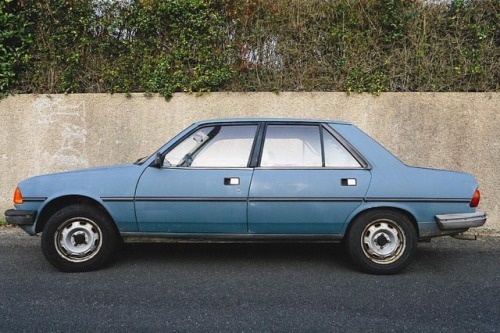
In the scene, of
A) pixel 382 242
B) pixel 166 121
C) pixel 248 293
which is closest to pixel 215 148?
pixel 248 293

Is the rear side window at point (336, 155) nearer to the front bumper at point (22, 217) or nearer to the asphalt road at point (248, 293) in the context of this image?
the asphalt road at point (248, 293)

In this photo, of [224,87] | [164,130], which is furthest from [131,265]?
[224,87]

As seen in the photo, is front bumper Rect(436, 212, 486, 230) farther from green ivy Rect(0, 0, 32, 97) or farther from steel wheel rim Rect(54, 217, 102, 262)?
green ivy Rect(0, 0, 32, 97)

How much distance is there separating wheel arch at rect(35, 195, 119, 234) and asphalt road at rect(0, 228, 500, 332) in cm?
49

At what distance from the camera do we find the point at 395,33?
8.09 m

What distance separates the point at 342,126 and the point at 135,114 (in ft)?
12.9

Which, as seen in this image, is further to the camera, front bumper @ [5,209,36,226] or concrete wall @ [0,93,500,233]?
concrete wall @ [0,93,500,233]

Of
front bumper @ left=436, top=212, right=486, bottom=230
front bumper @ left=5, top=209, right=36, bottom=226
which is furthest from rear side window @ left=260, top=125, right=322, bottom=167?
front bumper @ left=5, top=209, right=36, bottom=226

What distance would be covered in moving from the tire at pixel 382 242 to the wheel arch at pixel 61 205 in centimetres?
242

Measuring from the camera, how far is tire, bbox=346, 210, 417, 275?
198 inches

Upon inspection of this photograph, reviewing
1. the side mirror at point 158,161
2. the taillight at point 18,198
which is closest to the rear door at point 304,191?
the side mirror at point 158,161

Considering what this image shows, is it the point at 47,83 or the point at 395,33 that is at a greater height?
the point at 395,33

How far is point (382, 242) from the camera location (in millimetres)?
5082

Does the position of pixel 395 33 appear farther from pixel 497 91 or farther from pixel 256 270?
pixel 256 270
